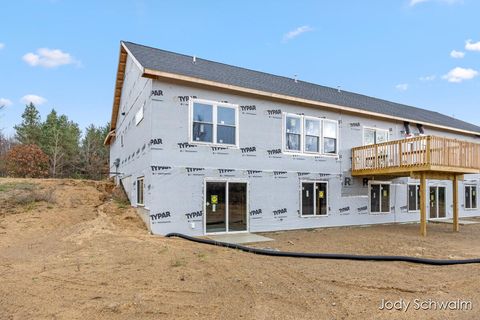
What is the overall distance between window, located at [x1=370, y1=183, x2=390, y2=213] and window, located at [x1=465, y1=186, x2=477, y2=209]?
24.1 ft

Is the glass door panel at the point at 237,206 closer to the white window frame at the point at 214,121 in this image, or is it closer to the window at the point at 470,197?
the white window frame at the point at 214,121

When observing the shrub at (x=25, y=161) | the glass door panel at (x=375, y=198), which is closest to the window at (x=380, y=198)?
the glass door panel at (x=375, y=198)

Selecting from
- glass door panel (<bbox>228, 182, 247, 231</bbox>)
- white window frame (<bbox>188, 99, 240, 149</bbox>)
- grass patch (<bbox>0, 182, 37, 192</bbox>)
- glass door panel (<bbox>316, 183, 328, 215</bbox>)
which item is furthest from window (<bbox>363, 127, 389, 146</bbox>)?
grass patch (<bbox>0, 182, 37, 192</bbox>)

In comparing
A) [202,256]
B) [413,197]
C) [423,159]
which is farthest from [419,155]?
[202,256]

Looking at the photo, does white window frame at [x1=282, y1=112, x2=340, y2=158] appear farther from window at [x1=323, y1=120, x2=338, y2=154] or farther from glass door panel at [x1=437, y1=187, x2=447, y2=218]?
glass door panel at [x1=437, y1=187, x2=447, y2=218]

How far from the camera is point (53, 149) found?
31328mm

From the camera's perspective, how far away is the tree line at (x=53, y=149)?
2789cm

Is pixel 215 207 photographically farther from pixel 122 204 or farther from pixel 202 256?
pixel 122 204

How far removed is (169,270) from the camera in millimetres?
6105

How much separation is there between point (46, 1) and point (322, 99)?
12.3 meters

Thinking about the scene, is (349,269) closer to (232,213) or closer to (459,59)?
(232,213)

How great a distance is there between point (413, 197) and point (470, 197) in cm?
572

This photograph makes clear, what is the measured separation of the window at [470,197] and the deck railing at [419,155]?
7336mm

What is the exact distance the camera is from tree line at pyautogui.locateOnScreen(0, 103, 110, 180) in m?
27.9
